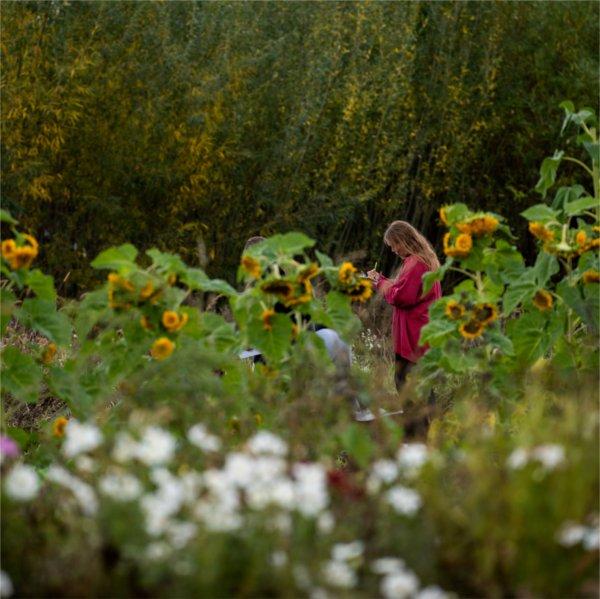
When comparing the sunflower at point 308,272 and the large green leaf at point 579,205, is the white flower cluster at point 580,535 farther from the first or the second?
the large green leaf at point 579,205

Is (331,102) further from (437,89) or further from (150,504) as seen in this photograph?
(150,504)

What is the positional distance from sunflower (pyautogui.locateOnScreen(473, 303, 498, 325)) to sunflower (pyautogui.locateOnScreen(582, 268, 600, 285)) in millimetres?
357

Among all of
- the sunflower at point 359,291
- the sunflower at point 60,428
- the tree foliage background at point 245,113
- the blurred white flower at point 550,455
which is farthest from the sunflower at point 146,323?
the tree foliage background at point 245,113

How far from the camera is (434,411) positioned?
333cm

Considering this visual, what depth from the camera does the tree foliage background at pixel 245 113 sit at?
33.4 ft

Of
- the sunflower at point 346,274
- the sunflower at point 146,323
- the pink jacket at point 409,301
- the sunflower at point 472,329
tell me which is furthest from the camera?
the pink jacket at point 409,301

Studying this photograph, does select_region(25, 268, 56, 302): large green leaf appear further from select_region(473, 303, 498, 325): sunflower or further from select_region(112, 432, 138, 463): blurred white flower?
select_region(473, 303, 498, 325): sunflower

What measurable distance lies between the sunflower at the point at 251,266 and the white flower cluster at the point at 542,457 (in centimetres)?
141

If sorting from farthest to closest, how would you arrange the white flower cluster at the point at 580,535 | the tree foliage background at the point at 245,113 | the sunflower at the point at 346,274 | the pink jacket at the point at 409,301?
the tree foliage background at the point at 245,113 < the pink jacket at the point at 409,301 < the sunflower at the point at 346,274 < the white flower cluster at the point at 580,535

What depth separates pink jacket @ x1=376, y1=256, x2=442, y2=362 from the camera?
6.69m

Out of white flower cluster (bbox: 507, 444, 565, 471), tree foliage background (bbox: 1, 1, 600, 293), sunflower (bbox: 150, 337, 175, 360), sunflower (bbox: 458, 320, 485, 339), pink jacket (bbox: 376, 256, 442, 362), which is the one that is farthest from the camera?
tree foliage background (bbox: 1, 1, 600, 293)

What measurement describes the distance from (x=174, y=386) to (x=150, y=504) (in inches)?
39.0

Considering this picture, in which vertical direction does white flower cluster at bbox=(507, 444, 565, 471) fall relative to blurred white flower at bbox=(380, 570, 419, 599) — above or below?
above

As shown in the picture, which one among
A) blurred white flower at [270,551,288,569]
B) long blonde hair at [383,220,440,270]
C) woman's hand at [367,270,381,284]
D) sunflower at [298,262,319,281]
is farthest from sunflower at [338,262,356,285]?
long blonde hair at [383,220,440,270]
